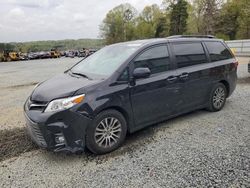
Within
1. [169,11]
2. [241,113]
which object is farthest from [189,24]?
[241,113]

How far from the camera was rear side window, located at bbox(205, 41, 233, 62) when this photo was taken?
462 cm

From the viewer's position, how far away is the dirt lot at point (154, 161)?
8.53 ft

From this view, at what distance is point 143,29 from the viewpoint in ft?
193

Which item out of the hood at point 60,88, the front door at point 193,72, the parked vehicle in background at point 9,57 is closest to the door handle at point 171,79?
the front door at point 193,72

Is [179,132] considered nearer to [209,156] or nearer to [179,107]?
[179,107]

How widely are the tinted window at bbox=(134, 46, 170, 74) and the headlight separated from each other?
1154 mm

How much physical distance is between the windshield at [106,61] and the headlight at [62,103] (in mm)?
643

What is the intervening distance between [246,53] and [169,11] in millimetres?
30044

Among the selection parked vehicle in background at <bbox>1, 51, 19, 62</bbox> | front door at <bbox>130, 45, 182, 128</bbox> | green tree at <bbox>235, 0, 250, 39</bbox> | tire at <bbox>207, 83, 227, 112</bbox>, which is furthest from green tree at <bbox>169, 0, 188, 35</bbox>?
front door at <bbox>130, 45, 182, 128</bbox>

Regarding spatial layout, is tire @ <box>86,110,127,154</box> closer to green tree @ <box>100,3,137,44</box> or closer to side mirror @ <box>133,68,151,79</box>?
side mirror @ <box>133,68,151,79</box>

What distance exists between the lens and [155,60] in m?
3.74

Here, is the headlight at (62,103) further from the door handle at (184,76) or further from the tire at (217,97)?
the tire at (217,97)

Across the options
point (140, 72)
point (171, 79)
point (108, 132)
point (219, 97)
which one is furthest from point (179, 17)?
point (108, 132)

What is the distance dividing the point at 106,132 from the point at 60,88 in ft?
3.10
